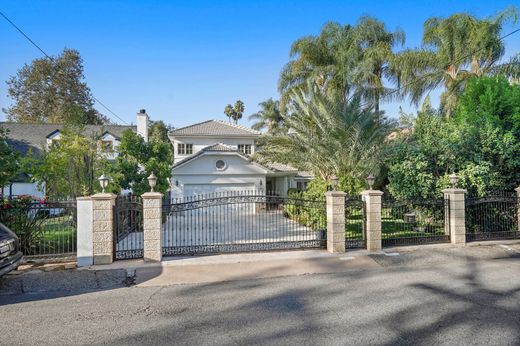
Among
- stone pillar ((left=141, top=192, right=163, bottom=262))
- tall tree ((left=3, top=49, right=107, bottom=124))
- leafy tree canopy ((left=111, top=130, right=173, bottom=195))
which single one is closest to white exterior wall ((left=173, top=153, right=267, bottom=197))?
leafy tree canopy ((left=111, top=130, right=173, bottom=195))

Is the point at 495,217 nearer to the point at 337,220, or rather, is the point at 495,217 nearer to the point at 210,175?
the point at 337,220

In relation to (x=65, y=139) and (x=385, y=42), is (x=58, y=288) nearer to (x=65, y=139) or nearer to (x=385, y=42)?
(x=65, y=139)

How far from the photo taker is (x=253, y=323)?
4.84m

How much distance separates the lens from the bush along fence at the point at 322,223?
8.07 m

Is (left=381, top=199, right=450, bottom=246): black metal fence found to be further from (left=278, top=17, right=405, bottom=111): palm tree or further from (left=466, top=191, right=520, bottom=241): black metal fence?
(left=278, top=17, right=405, bottom=111): palm tree

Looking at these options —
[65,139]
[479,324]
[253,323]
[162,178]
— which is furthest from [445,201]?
[65,139]

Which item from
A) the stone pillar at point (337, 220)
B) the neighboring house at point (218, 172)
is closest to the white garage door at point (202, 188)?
the neighboring house at point (218, 172)

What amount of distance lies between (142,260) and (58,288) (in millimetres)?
2105

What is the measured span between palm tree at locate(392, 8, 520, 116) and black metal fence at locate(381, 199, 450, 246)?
984cm

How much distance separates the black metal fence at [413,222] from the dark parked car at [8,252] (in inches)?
362

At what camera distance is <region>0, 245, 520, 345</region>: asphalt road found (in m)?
4.40

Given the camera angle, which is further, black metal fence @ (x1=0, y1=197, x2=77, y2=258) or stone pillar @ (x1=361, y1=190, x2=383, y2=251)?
stone pillar @ (x1=361, y1=190, x2=383, y2=251)

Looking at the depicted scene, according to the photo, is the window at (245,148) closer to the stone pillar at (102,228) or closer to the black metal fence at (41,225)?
Result: the black metal fence at (41,225)

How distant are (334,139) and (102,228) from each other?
9567 millimetres
